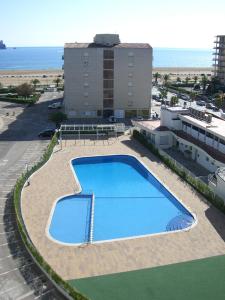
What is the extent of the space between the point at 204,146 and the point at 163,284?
85.9ft

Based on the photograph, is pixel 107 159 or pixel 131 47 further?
pixel 131 47

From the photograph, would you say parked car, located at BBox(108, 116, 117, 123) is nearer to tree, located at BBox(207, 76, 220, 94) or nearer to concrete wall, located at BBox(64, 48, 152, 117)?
concrete wall, located at BBox(64, 48, 152, 117)

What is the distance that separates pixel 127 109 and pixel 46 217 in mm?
45469

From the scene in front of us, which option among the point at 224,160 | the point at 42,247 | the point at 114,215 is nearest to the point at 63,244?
the point at 42,247

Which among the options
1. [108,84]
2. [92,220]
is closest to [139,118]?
[108,84]

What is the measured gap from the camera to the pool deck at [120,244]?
26719mm

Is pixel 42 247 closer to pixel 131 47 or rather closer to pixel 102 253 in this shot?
pixel 102 253

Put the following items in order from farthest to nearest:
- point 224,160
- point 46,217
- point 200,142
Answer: point 200,142 → point 224,160 → point 46,217

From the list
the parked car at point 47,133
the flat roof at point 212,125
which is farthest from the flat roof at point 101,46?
the flat roof at point 212,125

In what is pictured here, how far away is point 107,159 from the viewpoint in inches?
2053

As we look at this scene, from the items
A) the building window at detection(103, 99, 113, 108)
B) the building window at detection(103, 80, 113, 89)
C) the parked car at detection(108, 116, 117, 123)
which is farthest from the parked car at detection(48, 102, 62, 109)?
the parked car at detection(108, 116, 117, 123)

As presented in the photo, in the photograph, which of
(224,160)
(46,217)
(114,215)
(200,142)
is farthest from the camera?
(200,142)

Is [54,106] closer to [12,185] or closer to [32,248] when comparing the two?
[12,185]

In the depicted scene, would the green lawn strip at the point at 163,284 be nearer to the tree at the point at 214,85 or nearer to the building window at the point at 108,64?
the building window at the point at 108,64
